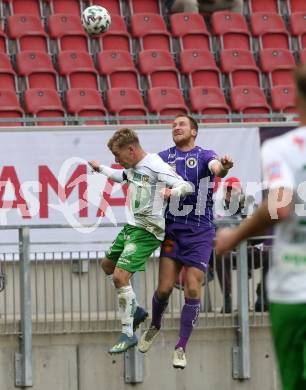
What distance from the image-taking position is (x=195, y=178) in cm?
1120

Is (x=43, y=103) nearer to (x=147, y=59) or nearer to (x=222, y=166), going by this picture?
(x=147, y=59)

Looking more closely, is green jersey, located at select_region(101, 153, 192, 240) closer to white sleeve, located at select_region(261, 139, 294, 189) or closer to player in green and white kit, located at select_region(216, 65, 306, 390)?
player in green and white kit, located at select_region(216, 65, 306, 390)

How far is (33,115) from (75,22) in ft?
8.39

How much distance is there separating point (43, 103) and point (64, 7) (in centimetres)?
270

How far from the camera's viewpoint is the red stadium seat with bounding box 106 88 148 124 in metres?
17.1

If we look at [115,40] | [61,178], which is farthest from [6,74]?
[61,178]

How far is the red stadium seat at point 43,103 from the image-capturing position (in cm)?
1672

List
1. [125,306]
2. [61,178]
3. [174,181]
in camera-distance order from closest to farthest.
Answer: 1. [174,181]
2. [125,306]
3. [61,178]

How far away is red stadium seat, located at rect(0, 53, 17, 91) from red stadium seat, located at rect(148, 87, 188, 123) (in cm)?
193

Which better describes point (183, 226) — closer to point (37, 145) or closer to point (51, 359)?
point (51, 359)

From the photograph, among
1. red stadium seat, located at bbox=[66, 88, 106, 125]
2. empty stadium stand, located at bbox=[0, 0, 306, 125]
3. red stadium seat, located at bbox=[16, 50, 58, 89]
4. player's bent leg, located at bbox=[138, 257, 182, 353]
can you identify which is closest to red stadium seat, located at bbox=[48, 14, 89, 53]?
empty stadium stand, located at bbox=[0, 0, 306, 125]

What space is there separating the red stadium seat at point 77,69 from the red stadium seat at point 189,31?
1.79 m

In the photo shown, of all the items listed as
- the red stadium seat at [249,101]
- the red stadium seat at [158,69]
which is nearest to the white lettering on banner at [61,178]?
the red stadium seat at [249,101]

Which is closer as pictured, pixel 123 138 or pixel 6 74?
pixel 123 138
